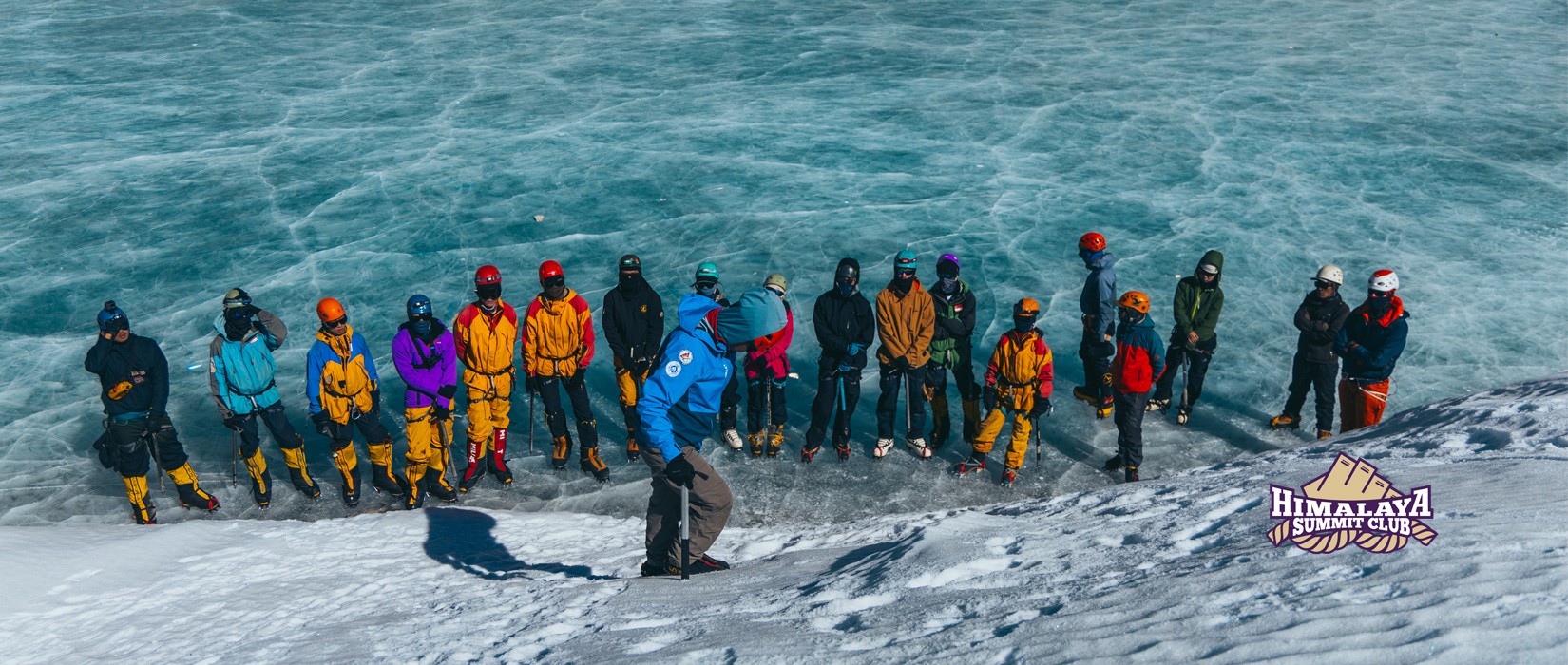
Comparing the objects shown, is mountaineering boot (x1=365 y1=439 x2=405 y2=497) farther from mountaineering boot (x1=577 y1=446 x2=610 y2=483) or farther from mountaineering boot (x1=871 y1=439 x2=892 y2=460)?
mountaineering boot (x1=871 y1=439 x2=892 y2=460)

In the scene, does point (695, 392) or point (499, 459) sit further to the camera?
point (499, 459)

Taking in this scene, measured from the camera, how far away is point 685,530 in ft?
20.4

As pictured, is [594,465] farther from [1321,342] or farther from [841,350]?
[1321,342]

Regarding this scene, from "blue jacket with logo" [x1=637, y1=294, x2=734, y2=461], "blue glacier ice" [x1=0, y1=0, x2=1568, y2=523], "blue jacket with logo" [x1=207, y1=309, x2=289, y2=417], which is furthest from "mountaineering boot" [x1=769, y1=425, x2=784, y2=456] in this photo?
"blue jacket with logo" [x1=207, y1=309, x2=289, y2=417]

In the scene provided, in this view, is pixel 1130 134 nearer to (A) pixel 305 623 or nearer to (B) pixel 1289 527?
(B) pixel 1289 527

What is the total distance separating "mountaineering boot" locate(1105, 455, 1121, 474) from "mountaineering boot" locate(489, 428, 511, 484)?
14.9 ft

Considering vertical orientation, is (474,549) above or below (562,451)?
below

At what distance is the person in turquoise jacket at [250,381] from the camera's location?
7883mm

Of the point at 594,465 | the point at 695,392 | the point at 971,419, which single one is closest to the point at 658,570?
the point at 695,392

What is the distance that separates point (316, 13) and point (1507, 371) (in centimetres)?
2244

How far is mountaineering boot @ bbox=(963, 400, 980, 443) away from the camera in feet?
29.5

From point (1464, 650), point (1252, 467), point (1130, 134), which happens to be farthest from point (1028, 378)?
point (1130, 134)

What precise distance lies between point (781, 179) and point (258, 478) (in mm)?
8116

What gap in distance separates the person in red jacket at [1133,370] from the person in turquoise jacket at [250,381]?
6003 mm
